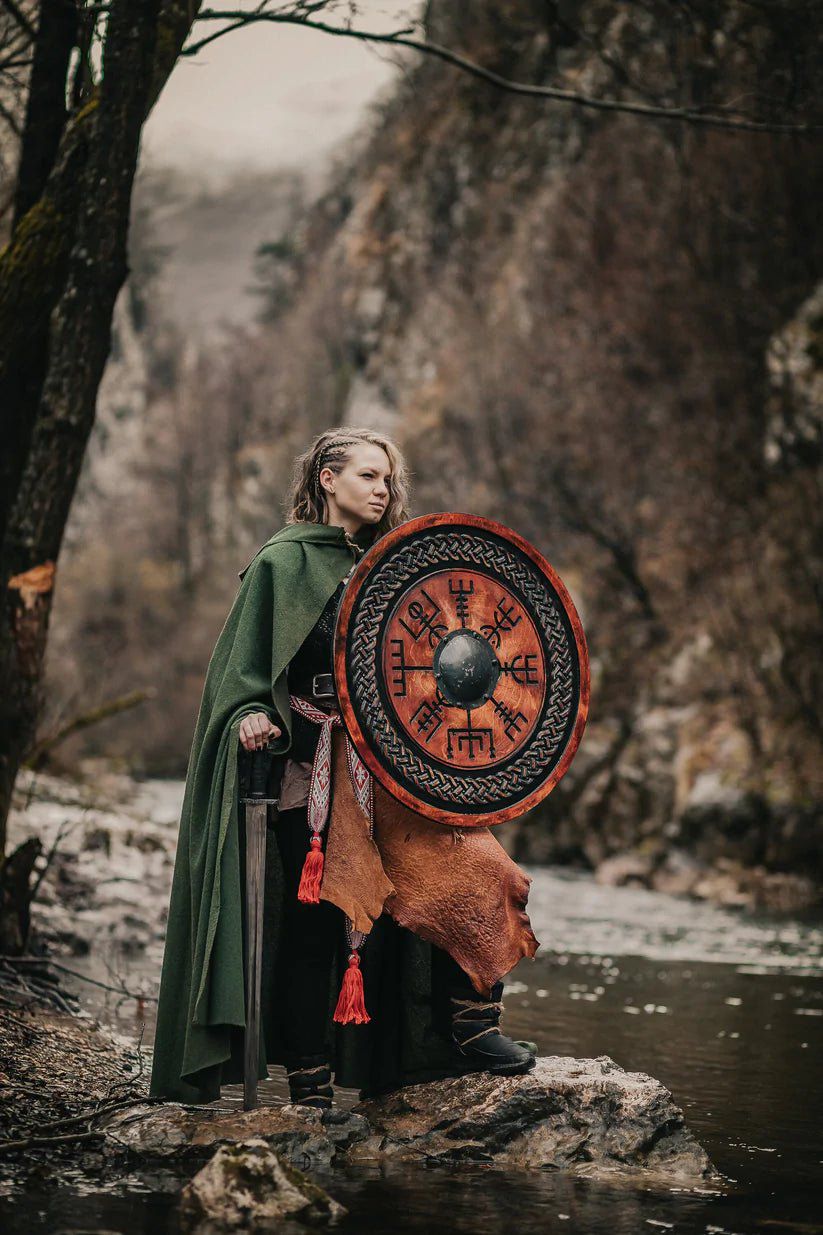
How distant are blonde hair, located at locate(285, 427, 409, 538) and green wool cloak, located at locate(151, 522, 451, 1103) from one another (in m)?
0.14

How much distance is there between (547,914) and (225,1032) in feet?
27.6

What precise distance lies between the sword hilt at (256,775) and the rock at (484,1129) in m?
0.84

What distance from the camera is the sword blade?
3922 mm

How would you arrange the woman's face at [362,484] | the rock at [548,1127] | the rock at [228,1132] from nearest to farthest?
the rock at [228,1132]
the rock at [548,1127]
the woman's face at [362,484]

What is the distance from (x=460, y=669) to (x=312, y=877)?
71 centimetres

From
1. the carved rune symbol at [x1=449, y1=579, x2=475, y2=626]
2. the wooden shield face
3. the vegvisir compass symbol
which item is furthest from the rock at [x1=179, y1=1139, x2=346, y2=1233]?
the carved rune symbol at [x1=449, y1=579, x2=475, y2=626]

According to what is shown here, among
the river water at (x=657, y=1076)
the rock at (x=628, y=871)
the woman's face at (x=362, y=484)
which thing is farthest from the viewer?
the rock at (x=628, y=871)

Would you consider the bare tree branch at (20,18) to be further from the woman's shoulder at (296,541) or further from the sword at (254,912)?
the sword at (254,912)

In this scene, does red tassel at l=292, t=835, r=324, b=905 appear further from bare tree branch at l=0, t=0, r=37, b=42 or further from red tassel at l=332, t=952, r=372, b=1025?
bare tree branch at l=0, t=0, r=37, b=42

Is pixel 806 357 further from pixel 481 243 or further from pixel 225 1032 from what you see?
pixel 481 243

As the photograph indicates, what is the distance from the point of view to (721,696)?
16750 millimetres

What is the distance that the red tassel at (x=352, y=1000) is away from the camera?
403 centimetres

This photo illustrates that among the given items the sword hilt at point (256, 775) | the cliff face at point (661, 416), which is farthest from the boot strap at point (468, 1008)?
the cliff face at point (661, 416)

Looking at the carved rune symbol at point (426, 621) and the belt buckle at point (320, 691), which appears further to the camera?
the belt buckle at point (320, 691)
